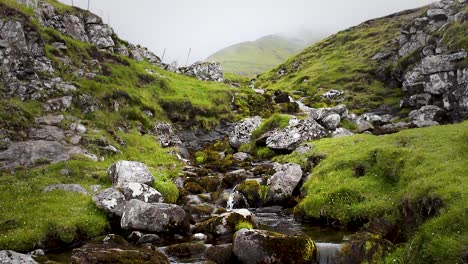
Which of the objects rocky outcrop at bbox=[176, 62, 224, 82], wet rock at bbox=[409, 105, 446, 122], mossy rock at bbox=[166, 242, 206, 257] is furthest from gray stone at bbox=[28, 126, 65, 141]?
rocky outcrop at bbox=[176, 62, 224, 82]

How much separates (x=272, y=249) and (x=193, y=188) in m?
18.5

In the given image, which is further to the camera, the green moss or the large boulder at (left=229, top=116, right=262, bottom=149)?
the large boulder at (left=229, top=116, right=262, bottom=149)

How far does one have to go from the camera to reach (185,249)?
2186 centimetres

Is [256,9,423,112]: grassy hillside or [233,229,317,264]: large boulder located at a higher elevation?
[256,9,423,112]: grassy hillside

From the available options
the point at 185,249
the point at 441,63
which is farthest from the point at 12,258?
the point at 441,63

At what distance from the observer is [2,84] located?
43.1 meters

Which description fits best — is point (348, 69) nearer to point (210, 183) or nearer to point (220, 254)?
point (210, 183)

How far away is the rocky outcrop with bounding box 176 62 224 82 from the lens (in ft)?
354

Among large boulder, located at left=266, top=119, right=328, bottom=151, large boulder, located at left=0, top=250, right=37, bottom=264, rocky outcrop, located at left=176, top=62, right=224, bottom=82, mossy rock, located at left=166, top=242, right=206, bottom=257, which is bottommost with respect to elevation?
mossy rock, located at left=166, top=242, right=206, bottom=257

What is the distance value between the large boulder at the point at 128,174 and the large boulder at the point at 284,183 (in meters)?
10.7

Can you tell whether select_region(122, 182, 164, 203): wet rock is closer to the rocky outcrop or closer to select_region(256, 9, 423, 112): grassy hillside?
select_region(256, 9, 423, 112): grassy hillside

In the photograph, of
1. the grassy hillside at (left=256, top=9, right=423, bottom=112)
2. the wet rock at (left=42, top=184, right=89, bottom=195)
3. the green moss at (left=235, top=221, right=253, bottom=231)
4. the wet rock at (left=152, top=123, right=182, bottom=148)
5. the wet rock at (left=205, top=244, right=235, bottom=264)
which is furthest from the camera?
the grassy hillside at (left=256, top=9, right=423, bottom=112)

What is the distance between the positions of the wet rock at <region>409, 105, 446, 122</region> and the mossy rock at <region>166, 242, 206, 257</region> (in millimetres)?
54343

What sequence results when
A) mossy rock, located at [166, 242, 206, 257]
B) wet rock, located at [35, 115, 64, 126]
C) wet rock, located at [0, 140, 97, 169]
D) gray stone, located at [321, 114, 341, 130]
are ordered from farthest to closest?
gray stone, located at [321, 114, 341, 130] < wet rock, located at [35, 115, 64, 126] < wet rock, located at [0, 140, 97, 169] < mossy rock, located at [166, 242, 206, 257]
